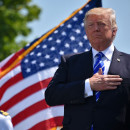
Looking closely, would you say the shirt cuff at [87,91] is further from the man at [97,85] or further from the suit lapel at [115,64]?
the suit lapel at [115,64]

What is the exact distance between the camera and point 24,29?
821 inches

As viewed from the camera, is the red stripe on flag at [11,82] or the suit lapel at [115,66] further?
the red stripe on flag at [11,82]

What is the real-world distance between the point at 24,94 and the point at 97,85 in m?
2.66

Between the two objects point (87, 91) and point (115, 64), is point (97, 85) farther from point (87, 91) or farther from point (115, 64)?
point (115, 64)

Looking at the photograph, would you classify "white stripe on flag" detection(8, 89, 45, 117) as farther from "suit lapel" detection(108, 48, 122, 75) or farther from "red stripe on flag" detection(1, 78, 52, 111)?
"suit lapel" detection(108, 48, 122, 75)

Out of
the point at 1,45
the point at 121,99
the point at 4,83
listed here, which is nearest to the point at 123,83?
the point at 121,99

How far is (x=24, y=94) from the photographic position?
647cm

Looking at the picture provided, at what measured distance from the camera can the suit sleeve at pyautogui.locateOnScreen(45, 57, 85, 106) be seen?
402cm

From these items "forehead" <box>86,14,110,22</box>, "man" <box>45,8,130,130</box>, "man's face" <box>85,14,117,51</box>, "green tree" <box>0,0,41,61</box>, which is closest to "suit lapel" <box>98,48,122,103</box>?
"man" <box>45,8,130,130</box>

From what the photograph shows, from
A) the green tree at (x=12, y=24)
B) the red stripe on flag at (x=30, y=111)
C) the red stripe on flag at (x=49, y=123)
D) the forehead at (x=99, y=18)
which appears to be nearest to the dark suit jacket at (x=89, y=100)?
the forehead at (x=99, y=18)

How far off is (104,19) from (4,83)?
2.76m

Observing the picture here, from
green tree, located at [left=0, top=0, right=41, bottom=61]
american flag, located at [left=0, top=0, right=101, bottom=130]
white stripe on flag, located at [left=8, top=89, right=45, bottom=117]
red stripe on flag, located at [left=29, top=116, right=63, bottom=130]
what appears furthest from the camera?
green tree, located at [left=0, top=0, right=41, bottom=61]

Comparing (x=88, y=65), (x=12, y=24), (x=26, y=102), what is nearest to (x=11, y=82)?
(x=26, y=102)

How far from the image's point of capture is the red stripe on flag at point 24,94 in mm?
6414
